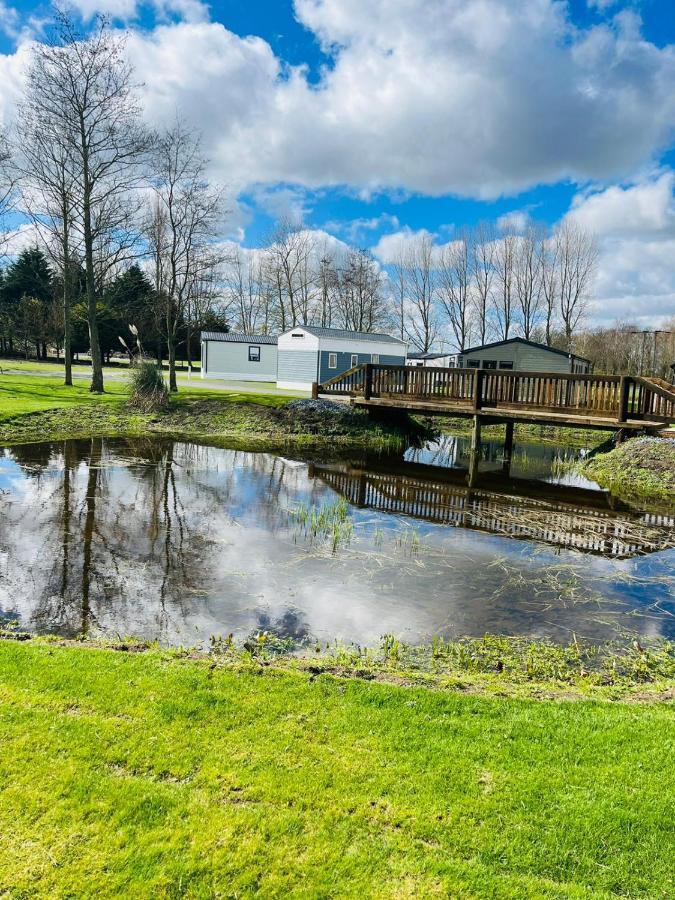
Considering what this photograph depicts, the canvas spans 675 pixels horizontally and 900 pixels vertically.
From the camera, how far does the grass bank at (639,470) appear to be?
1230 centimetres

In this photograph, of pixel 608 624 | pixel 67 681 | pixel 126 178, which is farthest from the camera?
pixel 126 178

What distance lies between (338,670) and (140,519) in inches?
212

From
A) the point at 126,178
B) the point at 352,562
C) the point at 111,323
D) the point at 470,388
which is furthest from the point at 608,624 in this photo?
the point at 111,323

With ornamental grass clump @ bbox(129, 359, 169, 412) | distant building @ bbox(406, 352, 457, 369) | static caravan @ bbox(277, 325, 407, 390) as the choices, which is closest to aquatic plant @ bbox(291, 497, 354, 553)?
ornamental grass clump @ bbox(129, 359, 169, 412)

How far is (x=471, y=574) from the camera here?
22.6 feet

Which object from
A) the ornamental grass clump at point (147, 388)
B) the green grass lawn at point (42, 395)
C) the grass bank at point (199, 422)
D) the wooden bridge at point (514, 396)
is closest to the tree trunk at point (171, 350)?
the green grass lawn at point (42, 395)

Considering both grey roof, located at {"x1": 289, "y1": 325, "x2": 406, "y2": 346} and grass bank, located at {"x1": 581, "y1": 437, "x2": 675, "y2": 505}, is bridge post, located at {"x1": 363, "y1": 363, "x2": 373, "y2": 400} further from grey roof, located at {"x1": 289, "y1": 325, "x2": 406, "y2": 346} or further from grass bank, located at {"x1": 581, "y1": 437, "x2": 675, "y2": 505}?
grey roof, located at {"x1": 289, "y1": 325, "x2": 406, "y2": 346}

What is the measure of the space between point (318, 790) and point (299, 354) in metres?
31.1

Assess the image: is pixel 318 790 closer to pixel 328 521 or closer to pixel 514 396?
pixel 328 521

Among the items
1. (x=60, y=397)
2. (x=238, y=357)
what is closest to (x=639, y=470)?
(x=60, y=397)

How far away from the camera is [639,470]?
13.1 meters

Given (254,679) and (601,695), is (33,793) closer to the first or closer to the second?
(254,679)

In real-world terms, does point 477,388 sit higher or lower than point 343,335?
lower

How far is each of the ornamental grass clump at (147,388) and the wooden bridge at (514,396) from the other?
5550 mm
